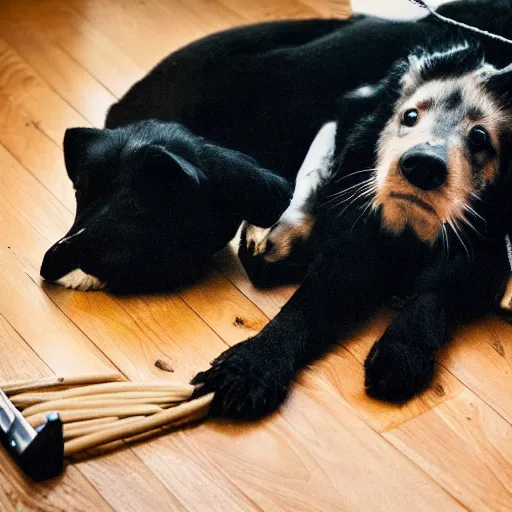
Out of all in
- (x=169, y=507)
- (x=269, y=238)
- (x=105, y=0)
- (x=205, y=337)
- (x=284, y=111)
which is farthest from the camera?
(x=105, y=0)

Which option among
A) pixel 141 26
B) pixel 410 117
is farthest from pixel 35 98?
pixel 410 117

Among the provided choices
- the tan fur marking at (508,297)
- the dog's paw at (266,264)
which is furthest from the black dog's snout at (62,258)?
the tan fur marking at (508,297)

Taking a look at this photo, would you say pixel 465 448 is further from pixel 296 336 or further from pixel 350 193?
pixel 350 193

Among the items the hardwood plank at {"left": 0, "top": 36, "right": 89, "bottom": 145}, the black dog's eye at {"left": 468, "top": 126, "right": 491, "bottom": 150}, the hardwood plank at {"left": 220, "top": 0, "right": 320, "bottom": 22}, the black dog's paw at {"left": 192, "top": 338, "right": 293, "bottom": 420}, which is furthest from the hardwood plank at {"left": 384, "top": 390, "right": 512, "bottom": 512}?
the hardwood plank at {"left": 220, "top": 0, "right": 320, "bottom": 22}

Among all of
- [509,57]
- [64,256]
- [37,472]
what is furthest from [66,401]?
[509,57]

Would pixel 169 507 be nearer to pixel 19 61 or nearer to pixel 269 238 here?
pixel 269 238

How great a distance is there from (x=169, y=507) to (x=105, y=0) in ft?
6.07

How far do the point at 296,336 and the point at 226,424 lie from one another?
0.22m

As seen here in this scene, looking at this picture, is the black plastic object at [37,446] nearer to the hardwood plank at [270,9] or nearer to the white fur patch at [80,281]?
the white fur patch at [80,281]

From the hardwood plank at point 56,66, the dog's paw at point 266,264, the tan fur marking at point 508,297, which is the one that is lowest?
the tan fur marking at point 508,297

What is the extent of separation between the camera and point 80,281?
5.98 feet

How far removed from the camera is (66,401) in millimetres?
1500

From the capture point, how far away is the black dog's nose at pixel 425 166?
174cm

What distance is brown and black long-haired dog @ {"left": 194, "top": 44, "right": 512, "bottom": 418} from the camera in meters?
1.73
